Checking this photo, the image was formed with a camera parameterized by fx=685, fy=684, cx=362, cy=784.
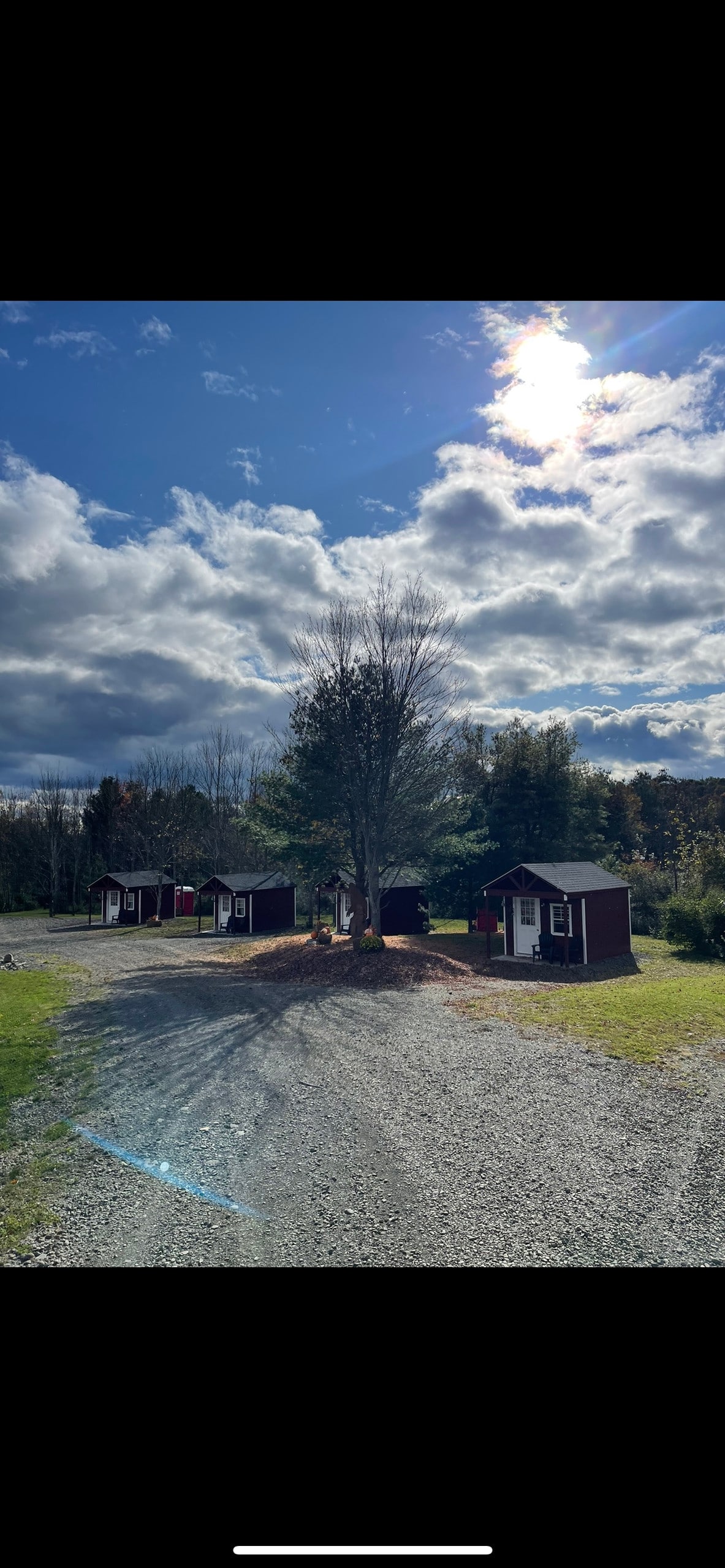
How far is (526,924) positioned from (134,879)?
15629 mm

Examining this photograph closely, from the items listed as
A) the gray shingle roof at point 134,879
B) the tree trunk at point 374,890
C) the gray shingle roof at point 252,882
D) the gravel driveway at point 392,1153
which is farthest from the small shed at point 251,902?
the gravel driveway at point 392,1153

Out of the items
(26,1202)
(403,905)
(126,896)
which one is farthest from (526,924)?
(126,896)

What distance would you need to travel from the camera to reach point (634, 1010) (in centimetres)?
798

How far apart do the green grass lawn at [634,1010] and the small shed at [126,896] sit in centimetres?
1732

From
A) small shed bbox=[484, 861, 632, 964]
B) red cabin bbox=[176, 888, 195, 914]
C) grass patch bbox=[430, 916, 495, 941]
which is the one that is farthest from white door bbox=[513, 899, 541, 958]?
red cabin bbox=[176, 888, 195, 914]

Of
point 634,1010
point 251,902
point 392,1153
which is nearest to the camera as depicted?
point 392,1153

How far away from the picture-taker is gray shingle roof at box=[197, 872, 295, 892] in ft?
66.5

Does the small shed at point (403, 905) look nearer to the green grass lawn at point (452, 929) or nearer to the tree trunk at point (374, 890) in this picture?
the green grass lawn at point (452, 929)

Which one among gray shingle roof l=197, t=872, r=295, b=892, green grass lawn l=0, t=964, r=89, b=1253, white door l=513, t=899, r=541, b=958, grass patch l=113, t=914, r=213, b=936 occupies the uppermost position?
gray shingle roof l=197, t=872, r=295, b=892

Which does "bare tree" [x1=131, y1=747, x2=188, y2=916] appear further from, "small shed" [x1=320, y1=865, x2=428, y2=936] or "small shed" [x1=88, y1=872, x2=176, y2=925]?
"small shed" [x1=320, y1=865, x2=428, y2=936]

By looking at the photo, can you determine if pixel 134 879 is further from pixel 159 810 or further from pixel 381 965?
pixel 381 965
